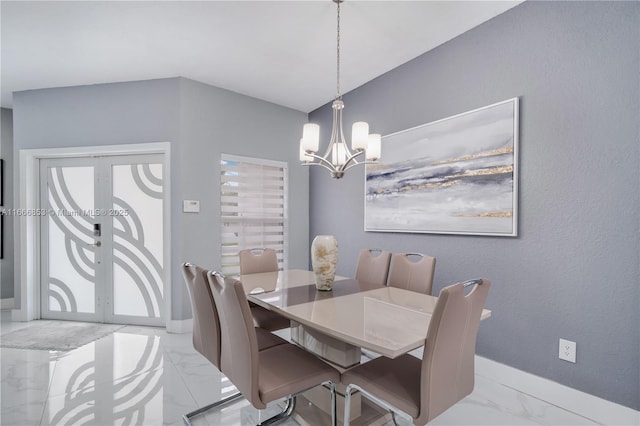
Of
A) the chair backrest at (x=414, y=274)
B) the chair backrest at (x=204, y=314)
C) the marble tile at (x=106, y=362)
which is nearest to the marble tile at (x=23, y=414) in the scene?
the marble tile at (x=106, y=362)

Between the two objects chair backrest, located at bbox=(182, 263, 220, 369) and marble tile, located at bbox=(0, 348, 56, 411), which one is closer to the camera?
chair backrest, located at bbox=(182, 263, 220, 369)

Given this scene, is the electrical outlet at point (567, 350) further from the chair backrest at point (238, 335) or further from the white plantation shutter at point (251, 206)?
the white plantation shutter at point (251, 206)

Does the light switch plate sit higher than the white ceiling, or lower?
lower

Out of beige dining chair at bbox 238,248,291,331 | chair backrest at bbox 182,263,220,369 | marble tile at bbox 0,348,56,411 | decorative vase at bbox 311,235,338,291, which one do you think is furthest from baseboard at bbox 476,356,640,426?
marble tile at bbox 0,348,56,411

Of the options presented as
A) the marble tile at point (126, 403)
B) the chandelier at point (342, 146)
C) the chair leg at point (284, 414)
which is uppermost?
the chandelier at point (342, 146)

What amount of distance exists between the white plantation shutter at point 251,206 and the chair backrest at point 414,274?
2.11 metres

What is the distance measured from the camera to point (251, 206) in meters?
3.92

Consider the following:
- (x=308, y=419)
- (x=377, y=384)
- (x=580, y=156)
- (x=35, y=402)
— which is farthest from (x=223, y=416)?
(x=580, y=156)

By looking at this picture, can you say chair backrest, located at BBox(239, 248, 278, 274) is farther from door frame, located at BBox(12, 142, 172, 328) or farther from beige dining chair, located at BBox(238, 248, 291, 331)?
door frame, located at BBox(12, 142, 172, 328)

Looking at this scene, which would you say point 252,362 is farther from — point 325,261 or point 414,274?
point 414,274

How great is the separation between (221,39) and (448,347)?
9.13 ft

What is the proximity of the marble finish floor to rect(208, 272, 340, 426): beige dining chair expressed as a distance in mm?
479

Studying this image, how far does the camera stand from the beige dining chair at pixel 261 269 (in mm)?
2357

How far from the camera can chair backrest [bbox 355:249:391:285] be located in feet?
7.96
